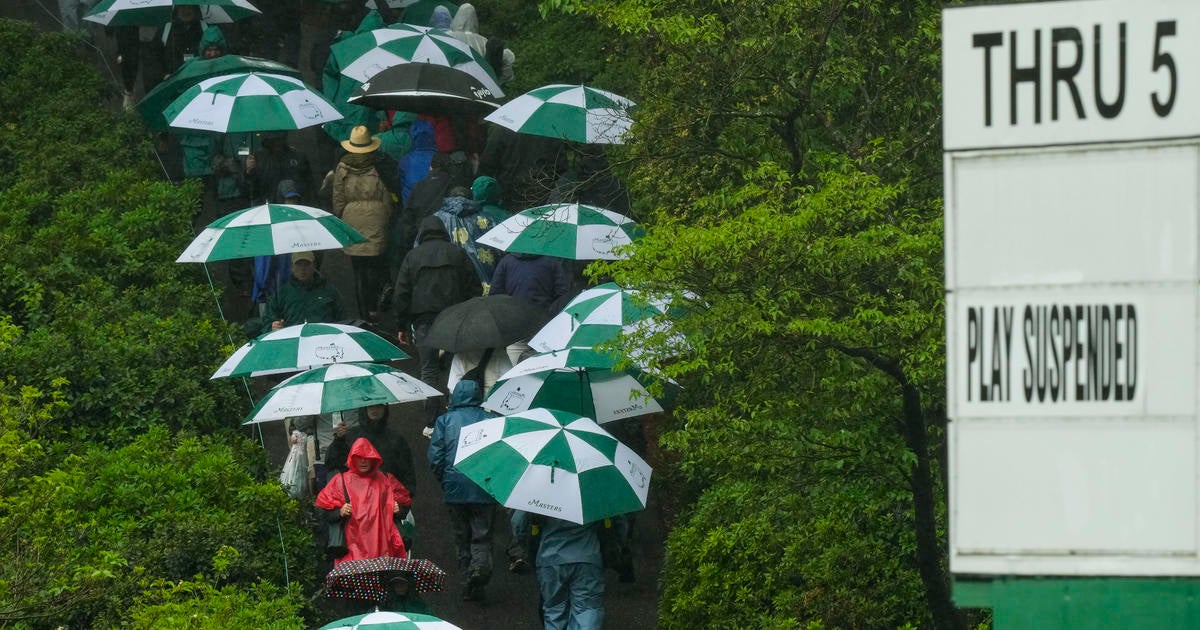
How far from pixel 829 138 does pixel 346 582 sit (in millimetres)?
5290

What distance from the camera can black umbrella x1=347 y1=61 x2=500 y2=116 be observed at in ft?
60.8

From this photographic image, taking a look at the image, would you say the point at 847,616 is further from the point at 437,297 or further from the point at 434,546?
the point at 437,297

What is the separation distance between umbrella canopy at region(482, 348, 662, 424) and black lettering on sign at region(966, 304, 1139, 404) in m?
7.29

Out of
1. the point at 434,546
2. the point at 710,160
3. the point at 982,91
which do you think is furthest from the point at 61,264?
the point at 982,91

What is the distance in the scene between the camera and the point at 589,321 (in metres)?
14.0

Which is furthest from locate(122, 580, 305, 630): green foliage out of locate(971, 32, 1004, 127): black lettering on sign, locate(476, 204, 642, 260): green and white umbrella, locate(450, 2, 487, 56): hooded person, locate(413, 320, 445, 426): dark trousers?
locate(450, 2, 487, 56): hooded person

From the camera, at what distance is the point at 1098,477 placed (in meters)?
6.30

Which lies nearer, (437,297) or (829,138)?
(829,138)

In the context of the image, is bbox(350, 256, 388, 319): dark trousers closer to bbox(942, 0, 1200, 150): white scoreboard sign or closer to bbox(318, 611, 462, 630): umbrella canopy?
bbox(318, 611, 462, 630): umbrella canopy

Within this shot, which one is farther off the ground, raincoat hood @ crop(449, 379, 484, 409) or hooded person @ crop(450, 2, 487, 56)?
hooded person @ crop(450, 2, 487, 56)

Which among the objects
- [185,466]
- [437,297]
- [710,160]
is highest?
[710,160]

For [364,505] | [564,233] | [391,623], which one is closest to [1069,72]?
[391,623]

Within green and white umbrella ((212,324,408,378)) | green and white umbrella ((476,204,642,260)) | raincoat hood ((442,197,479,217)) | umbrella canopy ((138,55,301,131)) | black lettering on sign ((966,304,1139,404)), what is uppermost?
umbrella canopy ((138,55,301,131))

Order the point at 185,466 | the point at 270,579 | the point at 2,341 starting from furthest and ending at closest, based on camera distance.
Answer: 1. the point at 2,341
2. the point at 185,466
3. the point at 270,579
